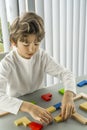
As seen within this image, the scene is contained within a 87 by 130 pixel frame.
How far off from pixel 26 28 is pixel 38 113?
42cm

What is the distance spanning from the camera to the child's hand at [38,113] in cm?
79

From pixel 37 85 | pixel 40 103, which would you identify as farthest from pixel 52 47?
pixel 40 103

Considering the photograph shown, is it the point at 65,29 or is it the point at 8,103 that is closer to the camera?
the point at 8,103

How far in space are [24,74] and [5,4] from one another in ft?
2.05

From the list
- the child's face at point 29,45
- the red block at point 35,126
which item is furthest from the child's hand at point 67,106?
the child's face at point 29,45

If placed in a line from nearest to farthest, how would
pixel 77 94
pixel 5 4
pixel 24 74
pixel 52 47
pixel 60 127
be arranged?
pixel 60 127 < pixel 77 94 < pixel 24 74 < pixel 5 4 < pixel 52 47

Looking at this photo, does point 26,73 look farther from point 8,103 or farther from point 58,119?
point 58,119

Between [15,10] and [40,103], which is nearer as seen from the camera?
[40,103]

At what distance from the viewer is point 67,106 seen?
2.83 feet

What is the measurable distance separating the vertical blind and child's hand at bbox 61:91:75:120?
88cm

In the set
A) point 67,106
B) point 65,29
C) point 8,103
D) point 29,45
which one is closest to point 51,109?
point 67,106

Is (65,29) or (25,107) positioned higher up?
(65,29)

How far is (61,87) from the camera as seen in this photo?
3.60ft

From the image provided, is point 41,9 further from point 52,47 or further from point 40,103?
point 40,103
